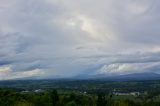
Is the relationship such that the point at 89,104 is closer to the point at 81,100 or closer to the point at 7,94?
the point at 81,100

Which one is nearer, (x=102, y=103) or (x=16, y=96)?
(x=102, y=103)

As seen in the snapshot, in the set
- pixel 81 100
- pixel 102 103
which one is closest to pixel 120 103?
pixel 81 100

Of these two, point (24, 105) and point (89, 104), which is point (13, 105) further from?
point (89, 104)

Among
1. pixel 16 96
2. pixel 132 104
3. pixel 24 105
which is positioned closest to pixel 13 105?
pixel 24 105

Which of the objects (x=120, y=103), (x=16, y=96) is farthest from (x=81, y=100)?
(x=16, y=96)

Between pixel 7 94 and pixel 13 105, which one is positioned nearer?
pixel 13 105

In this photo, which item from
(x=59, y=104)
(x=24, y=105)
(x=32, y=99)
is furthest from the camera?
(x=32, y=99)

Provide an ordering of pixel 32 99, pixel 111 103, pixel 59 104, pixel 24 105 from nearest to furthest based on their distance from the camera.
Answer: pixel 24 105 < pixel 59 104 < pixel 32 99 < pixel 111 103

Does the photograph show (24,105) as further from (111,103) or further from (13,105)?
(111,103)

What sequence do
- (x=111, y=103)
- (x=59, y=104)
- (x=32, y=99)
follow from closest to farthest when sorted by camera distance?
1. (x=59, y=104)
2. (x=32, y=99)
3. (x=111, y=103)
